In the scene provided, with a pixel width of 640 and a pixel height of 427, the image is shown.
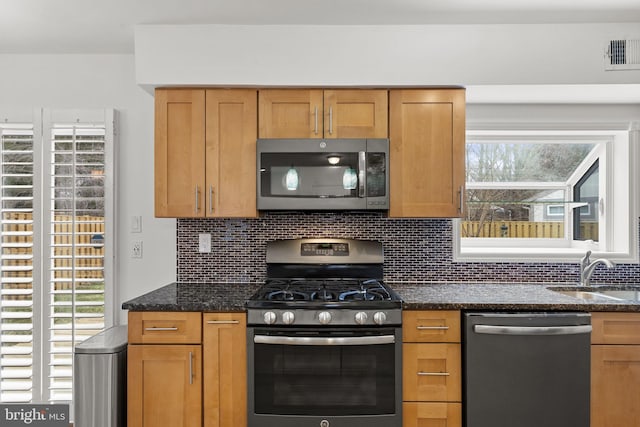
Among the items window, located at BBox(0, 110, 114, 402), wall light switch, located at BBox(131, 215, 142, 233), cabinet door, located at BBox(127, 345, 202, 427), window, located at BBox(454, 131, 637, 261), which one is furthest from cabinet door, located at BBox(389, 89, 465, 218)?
window, located at BBox(0, 110, 114, 402)

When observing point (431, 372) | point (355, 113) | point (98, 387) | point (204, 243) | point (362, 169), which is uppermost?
point (355, 113)

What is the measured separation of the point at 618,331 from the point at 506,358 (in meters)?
0.60

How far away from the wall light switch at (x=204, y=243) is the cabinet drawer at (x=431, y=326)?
1371 mm

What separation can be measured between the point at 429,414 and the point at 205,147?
188cm

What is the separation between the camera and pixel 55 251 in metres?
2.96

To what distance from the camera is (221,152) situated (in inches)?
105

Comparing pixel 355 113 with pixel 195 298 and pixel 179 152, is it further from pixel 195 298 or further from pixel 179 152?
pixel 195 298

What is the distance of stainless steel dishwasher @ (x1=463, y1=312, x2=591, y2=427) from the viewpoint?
89.8 inches

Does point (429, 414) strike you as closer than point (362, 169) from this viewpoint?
Yes

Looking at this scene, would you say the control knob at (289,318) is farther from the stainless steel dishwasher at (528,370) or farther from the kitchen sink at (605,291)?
the kitchen sink at (605,291)

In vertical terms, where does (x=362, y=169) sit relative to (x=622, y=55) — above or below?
below

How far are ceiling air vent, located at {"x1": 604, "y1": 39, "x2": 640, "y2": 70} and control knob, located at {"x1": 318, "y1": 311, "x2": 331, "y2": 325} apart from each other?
206 cm

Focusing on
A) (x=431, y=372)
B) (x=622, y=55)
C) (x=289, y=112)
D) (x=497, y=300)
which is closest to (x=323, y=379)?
(x=431, y=372)

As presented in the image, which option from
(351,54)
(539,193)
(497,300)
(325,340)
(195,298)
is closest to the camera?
(325,340)
